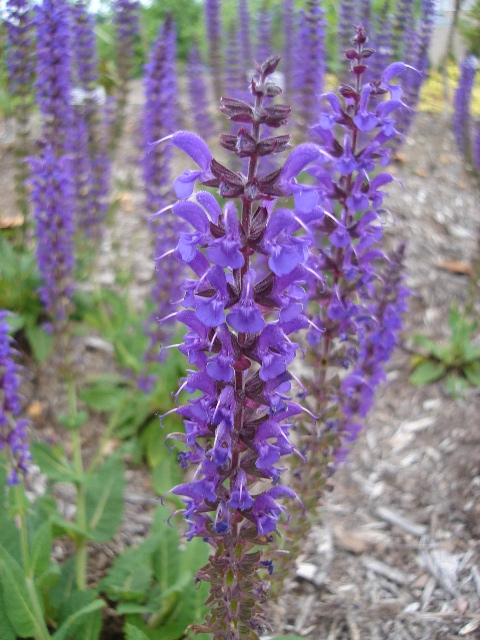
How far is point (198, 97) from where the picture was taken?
7410mm

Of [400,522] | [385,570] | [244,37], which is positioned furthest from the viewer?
[244,37]

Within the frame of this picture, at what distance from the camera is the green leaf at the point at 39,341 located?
4578mm

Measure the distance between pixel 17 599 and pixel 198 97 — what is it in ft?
20.7

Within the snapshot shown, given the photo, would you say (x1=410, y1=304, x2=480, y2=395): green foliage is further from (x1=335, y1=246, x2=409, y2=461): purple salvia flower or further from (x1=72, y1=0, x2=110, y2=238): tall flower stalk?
(x1=72, y1=0, x2=110, y2=238): tall flower stalk

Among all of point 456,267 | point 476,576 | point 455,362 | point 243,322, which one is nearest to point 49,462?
point 243,322

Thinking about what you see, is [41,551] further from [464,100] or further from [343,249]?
[464,100]

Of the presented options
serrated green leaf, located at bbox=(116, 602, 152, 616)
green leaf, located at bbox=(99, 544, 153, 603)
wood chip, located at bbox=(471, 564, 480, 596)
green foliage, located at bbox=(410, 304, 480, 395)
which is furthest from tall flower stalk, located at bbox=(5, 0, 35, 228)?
wood chip, located at bbox=(471, 564, 480, 596)

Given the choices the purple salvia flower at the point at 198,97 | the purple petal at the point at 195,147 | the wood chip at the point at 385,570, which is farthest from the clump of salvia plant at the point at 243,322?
the purple salvia flower at the point at 198,97

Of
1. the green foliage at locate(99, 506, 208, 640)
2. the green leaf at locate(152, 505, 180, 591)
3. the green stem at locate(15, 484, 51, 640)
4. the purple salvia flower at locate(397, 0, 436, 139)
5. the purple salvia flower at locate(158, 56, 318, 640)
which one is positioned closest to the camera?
the purple salvia flower at locate(158, 56, 318, 640)

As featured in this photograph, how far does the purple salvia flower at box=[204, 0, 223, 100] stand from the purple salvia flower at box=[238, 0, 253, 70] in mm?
286

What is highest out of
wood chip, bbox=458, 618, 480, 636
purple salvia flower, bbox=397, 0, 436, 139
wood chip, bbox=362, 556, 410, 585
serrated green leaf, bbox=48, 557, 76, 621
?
purple salvia flower, bbox=397, 0, 436, 139

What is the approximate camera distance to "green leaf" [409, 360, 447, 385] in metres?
5.03

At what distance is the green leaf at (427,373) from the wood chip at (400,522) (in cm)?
143

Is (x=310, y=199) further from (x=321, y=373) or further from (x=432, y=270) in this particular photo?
(x=432, y=270)
